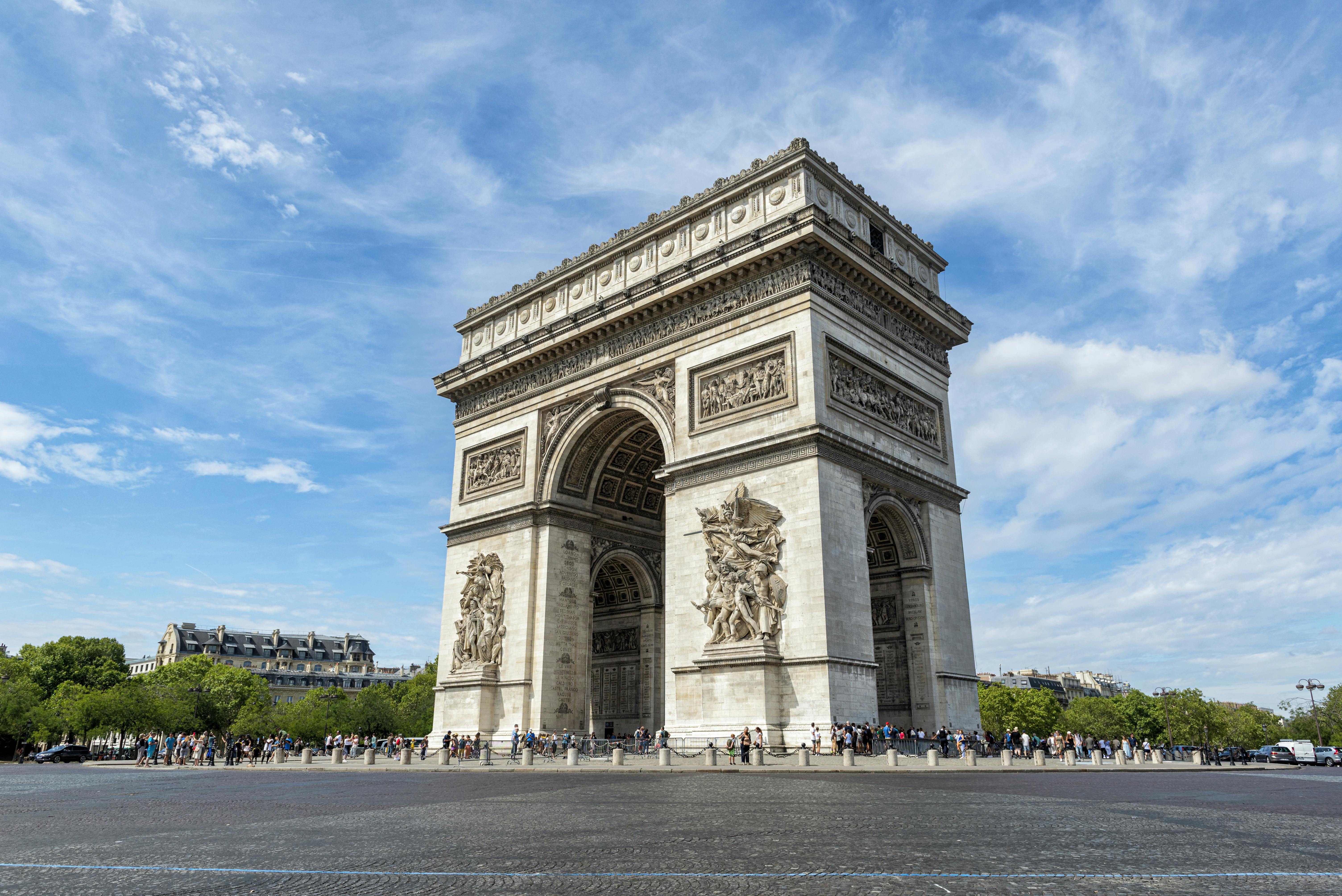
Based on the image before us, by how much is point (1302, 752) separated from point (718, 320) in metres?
36.8

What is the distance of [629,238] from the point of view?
2939 cm

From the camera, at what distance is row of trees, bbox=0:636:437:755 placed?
5194 centimetres

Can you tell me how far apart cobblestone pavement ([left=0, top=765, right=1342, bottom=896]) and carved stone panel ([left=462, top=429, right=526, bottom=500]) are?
18545mm

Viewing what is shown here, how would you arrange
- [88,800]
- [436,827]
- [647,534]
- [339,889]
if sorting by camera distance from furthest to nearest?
[647,534]
[88,800]
[436,827]
[339,889]

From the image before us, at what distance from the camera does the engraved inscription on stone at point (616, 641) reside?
108 feet

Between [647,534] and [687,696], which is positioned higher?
[647,534]

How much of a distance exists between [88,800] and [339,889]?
10.4 meters

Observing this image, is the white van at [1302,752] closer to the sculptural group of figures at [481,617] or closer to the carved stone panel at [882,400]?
the carved stone panel at [882,400]

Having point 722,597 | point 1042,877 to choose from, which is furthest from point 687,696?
point 1042,877

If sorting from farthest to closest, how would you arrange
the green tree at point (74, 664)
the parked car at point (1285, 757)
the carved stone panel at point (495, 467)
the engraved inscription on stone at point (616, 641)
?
the green tree at point (74, 664) → the parked car at point (1285, 757) → the engraved inscription on stone at point (616, 641) → the carved stone panel at point (495, 467)

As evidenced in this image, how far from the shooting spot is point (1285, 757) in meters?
38.4

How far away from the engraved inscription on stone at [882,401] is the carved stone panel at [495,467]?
1164 cm

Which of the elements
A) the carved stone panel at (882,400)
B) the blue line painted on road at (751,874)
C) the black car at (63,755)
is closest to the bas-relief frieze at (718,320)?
the carved stone panel at (882,400)

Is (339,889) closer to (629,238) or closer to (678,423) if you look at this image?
(678,423)
